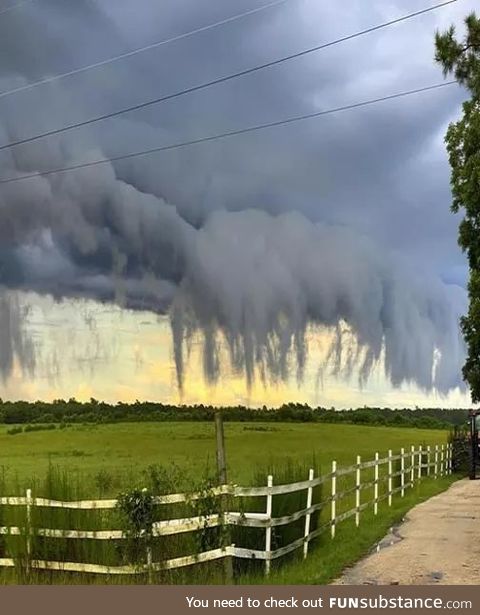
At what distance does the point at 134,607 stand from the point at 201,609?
804 millimetres

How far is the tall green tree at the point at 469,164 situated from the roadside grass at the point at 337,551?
7430 millimetres

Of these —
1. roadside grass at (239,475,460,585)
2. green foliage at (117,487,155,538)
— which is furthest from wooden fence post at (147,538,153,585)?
roadside grass at (239,475,460,585)

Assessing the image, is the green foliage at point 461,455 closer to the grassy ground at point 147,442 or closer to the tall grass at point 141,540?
the grassy ground at point 147,442

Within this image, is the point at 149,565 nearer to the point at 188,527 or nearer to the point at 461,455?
the point at 188,527

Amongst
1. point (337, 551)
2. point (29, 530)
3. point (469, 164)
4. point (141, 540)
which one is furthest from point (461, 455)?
point (141, 540)

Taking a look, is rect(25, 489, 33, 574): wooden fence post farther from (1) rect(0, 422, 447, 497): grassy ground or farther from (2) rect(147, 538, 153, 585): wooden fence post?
(1) rect(0, 422, 447, 497): grassy ground

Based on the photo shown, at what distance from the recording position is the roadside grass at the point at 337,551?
10484 mm

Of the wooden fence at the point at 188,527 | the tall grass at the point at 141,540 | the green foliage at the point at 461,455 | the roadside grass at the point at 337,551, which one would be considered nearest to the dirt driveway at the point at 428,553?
the roadside grass at the point at 337,551

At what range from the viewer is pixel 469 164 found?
2528cm

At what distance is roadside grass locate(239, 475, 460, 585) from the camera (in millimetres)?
10484

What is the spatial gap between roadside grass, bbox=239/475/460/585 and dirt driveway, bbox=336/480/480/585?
0.23 m

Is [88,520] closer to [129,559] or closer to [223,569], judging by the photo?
[129,559]

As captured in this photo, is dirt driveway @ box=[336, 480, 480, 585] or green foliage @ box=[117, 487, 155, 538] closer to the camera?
dirt driveway @ box=[336, 480, 480, 585]

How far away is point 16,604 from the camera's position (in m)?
9.21
